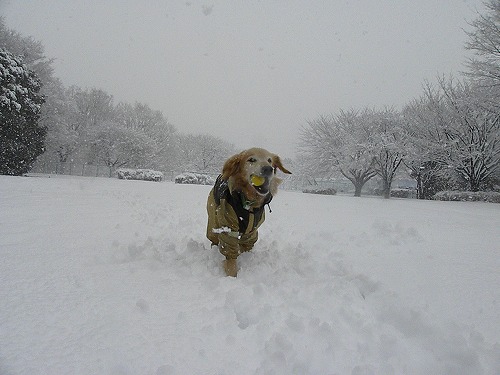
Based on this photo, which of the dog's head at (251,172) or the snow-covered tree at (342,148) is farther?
the snow-covered tree at (342,148)

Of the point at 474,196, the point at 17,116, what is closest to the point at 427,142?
the point at 474,196

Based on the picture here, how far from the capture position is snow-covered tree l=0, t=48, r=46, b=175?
48.4 ft

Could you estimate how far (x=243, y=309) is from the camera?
1.83 metres

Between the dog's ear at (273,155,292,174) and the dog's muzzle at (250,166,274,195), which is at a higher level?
the dog's ear at (273,155,292,174)

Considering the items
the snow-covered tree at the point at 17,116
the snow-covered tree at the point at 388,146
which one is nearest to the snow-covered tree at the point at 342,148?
the snow-covered tree at the point at 388,146

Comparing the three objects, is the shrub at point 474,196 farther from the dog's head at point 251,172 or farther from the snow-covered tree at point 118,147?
the snow-covered tree at point 118,147

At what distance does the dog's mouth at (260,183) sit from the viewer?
2.50 metres

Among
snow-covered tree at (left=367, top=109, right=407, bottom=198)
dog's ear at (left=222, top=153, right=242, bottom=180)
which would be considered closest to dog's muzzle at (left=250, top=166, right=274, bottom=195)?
dog's ear at (left=222, top=153, right=242, bottom=180)

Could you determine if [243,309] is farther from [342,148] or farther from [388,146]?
[342,148]

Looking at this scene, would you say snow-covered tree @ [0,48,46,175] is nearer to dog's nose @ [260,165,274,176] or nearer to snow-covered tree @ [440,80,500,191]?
dog's nose @ [260,165,274,176]

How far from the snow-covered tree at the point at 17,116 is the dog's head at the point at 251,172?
18094 mm

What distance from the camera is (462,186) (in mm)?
17062

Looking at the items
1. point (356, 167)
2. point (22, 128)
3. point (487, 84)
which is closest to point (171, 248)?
point (487, 84)

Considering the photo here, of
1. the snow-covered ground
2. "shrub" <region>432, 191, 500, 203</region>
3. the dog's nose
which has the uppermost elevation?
"shrub" <region>432, 191, 500, 203</region>
